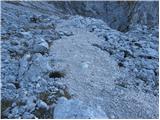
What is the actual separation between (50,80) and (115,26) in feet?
74.2

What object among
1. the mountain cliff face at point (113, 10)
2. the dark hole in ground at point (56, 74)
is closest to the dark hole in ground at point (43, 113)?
the dark hole in ground at point (56, 74)

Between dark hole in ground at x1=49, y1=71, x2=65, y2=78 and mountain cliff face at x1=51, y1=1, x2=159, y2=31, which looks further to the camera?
mountain cliff face at x1=51, y1=1, x2=159, y2=31

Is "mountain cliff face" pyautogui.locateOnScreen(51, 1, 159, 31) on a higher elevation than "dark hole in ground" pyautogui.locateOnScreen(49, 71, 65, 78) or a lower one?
lower

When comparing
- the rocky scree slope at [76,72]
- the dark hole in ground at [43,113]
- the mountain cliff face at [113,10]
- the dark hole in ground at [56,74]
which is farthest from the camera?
the mountain cliff face at [113,10]

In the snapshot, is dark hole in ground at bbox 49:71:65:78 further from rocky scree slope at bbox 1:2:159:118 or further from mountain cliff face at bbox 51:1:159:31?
mountain cliff face at bbox 51:1:159:31

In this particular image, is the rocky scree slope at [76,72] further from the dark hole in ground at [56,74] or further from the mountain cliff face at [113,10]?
the mountain cliff face at [113,10]

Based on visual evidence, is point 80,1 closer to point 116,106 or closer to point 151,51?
point 151,51

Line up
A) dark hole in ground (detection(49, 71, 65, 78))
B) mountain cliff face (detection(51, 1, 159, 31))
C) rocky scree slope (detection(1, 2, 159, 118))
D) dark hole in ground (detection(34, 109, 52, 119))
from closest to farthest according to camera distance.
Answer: dark hole in ground (detection(34, 109, 52, 119)) → rocky scree slope (detection(1, 2, 159, 118)) → dark hole in ground (detection(49, 71, 65, 78)) → mountain cliff face (detection(51, 1, 159, 31))

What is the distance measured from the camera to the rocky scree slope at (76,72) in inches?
453

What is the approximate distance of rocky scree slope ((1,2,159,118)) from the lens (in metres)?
11.5

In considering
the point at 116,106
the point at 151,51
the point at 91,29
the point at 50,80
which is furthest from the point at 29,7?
the point at 116,106

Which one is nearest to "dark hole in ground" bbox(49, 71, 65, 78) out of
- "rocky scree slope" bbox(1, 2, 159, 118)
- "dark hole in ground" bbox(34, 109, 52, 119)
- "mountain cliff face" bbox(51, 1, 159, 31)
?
"rocky scree slope" bbox(1, 2, 159, 118)

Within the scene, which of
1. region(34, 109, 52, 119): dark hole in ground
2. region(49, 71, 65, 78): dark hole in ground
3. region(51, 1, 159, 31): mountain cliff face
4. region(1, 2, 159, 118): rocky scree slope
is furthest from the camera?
region(51, 1, 159, 31): mountain cliff face

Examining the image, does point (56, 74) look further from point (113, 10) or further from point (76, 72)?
point (113, 10)
